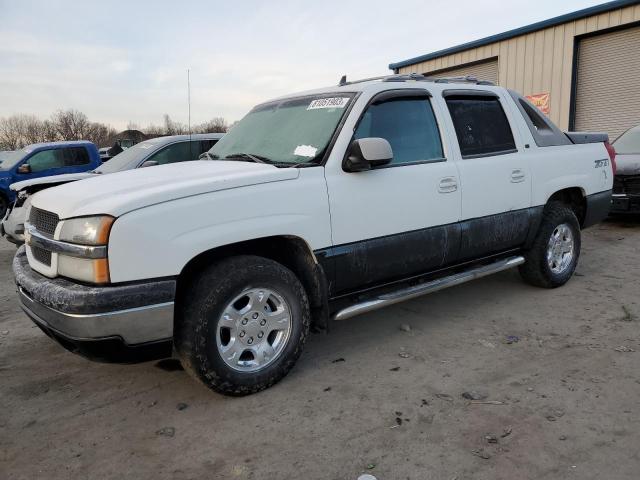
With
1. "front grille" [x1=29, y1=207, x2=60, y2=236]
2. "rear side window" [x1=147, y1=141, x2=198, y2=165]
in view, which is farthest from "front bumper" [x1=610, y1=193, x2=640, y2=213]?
"front grille" [x1=29, y1=207, x2=60, y2=236]

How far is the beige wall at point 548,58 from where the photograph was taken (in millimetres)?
12234

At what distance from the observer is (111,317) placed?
2.56m

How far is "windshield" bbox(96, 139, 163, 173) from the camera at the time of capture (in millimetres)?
7504

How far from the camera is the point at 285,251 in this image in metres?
3.31

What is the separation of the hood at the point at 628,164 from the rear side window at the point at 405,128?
5.67 meters

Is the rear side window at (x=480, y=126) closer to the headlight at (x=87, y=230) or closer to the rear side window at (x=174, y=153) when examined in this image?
the headlight at (x=87, y=230)

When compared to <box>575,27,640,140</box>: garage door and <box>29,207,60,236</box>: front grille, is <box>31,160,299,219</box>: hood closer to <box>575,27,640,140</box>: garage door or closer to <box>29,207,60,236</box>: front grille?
<box>29,207,60,236</box>: front grille

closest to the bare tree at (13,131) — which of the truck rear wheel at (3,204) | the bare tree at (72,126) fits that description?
the bare tree at (72,126)

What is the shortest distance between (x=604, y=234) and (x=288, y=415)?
679cm

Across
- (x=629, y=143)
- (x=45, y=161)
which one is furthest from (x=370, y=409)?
(x=45, y=161)

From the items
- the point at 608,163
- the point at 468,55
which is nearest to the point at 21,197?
the point at 608,163

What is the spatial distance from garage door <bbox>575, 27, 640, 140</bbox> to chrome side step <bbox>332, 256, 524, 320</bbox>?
988 cm

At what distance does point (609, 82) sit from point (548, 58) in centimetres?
160

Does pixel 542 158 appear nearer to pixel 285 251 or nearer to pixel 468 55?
pixel 285 251
